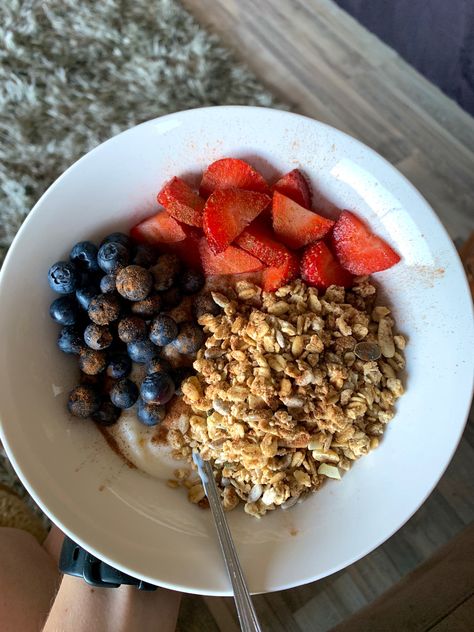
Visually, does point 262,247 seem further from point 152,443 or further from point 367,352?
point 152,443

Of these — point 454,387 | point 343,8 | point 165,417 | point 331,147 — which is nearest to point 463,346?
point 454,387

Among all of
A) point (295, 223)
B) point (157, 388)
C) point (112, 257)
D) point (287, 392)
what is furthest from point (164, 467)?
point (295, 223)

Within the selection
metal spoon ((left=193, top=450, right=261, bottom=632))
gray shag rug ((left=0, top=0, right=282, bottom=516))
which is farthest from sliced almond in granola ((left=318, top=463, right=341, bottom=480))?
gray shag rug ((left=0, top=0, right=282, bottom=516))

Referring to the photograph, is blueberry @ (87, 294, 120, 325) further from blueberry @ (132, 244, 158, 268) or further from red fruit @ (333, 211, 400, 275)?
red fruit @ (333, 211, 400, 275)

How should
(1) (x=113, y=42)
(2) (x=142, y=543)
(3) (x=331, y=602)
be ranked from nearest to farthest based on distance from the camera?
(2) (x=142, y=543)
(3) (x=331, y=602)
(1) (x=113, y=42)

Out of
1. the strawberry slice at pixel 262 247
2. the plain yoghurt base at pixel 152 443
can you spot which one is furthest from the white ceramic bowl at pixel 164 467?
the strawberry slice at pixel 262 247

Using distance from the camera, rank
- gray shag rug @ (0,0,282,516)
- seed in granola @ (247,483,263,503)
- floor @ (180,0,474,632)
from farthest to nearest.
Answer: gray shag rug @ (0,0,282,516), floor @ (180,0,474,632), seed in granola @ (247,483,263,503)

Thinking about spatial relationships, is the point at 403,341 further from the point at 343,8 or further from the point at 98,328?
the point at 343,8
